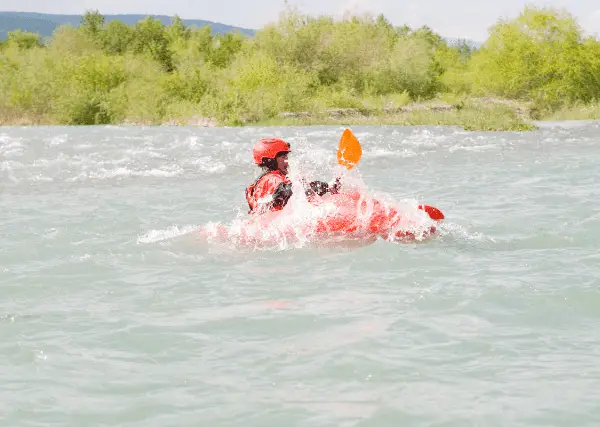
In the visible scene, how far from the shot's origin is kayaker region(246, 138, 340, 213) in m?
6.36

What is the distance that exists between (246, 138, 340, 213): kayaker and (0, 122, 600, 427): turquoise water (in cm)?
39

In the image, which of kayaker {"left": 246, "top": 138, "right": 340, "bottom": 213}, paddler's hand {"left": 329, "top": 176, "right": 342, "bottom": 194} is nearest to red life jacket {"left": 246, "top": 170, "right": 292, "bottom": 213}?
kayaker {"left": 246, "top": 138, "right": 340, "bottom": 213}

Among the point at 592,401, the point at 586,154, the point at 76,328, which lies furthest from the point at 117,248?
the point at 586,154

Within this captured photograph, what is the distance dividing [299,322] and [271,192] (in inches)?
89.1

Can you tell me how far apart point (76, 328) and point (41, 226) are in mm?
3928

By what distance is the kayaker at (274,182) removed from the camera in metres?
6.36

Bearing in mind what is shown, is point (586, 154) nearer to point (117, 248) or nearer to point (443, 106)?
point (117, 248)

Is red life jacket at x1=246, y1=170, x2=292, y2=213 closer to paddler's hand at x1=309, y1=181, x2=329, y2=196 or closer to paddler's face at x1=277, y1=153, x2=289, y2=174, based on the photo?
paddler's face at x1=277, y1=153, x2=289, y2=174

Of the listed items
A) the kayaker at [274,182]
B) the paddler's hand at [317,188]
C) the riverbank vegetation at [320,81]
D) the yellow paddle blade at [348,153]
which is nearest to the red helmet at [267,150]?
the kayaker at [274,182]

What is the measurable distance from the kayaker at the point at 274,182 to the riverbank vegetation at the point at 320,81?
21.2m

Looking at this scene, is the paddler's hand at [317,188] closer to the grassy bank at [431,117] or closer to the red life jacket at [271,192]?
the red life jacket at [271,192]

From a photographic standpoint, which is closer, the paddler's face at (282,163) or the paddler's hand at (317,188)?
the paddler's hand at (317,188)

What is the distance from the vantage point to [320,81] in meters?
50.7

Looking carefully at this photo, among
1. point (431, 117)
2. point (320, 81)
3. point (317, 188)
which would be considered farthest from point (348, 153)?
point (320, 81)
